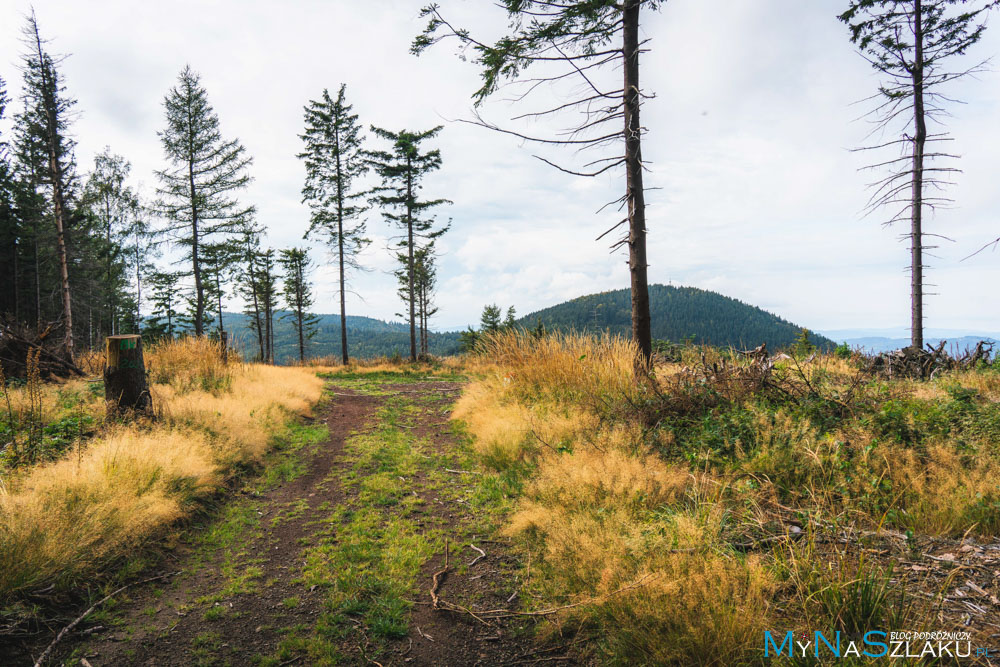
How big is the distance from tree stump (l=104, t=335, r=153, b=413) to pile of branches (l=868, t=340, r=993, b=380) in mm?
12783

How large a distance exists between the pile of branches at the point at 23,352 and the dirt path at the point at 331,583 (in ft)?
19.1

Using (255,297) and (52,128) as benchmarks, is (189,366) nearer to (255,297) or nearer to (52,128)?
(52,128)

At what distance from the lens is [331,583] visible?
294 centimetres

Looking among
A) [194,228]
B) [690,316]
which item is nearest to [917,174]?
[194,228]

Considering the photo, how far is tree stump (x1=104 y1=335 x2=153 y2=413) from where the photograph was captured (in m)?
5.28

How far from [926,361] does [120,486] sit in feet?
44.0

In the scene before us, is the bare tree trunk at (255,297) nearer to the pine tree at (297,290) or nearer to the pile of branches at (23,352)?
the pine tree at (297,290)

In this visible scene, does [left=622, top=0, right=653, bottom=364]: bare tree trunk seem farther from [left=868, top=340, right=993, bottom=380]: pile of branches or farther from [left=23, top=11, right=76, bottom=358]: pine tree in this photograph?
[left=23, top=11, right=76, bottom=358]: pine tree

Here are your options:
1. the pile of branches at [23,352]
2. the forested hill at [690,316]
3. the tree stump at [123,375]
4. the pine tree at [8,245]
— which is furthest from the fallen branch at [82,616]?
the forested hill at [690,316]

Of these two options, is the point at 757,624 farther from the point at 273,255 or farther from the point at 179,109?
the point at 273,255

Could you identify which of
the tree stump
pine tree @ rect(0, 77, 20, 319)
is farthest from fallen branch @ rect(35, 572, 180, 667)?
pine tree @ rect(0, 77, 20, 319)

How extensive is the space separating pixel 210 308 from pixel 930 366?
1531 inches

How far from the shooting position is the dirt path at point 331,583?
7.59 ft

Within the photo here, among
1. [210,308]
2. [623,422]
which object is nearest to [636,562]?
[623,422]
